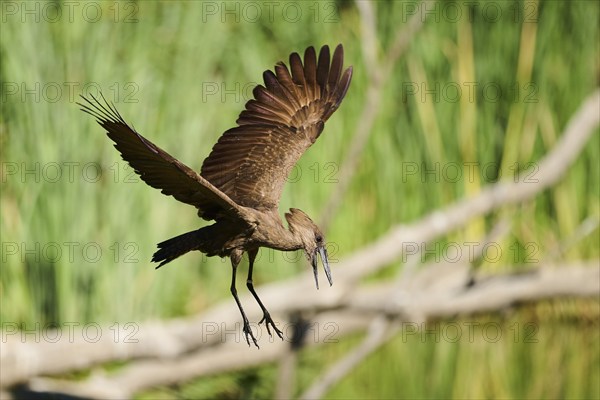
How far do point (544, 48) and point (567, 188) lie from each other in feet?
3.03

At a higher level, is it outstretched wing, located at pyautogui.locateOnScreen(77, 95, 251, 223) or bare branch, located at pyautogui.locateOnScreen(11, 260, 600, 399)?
outstretched wing, located at pyautogui.locateOnScreen(77, 95, 251, 223)

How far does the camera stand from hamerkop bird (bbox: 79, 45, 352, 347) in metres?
4.89

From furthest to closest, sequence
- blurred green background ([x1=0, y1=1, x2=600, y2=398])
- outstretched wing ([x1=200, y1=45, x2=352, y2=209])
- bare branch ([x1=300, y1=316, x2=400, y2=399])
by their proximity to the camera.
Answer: blurred green background ([x1=0, y1=1, x2=600, y2=398])
bare branch ([x1=300, y1=316, x2=400, y2=399])
outstretched wing ([x1=200, y1=45, x2=352, y2=209])

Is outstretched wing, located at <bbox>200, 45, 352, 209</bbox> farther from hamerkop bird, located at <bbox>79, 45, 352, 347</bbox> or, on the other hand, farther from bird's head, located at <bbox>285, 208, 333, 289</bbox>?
bird's head, located at <bbox>285, 208, 333, 289</bbox>

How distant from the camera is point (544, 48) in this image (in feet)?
29.4

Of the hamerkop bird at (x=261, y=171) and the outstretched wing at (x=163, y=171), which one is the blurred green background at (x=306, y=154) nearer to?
the hamerkop bird at (x=261, y=171)

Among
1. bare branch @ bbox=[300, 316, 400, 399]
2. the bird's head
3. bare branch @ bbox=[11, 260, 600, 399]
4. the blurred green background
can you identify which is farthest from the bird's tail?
the blurred green background

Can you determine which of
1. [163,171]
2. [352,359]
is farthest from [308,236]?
[352,359]

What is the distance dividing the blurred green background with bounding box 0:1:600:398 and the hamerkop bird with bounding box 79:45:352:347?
2057 millimetres

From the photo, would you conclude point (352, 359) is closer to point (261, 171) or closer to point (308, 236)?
point (261, 171)

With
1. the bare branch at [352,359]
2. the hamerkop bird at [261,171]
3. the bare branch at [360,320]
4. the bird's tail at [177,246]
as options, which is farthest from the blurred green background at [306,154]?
the bird's tail at [177,246]

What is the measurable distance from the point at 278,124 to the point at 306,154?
8.94ft

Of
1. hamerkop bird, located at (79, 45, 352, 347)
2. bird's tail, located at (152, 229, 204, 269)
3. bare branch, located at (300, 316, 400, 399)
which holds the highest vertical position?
hamerkop bird, located at (79, 45, 352, 347)

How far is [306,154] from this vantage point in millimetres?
8273
